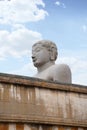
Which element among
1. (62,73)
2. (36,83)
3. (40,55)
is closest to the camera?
(36,83)

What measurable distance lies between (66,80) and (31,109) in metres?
1.75

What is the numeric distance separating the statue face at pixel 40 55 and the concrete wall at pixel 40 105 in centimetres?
143

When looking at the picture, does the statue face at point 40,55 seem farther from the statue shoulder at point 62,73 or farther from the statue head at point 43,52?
the statue shoulder at point 62,73

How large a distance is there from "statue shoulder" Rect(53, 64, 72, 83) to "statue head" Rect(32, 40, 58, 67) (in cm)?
37

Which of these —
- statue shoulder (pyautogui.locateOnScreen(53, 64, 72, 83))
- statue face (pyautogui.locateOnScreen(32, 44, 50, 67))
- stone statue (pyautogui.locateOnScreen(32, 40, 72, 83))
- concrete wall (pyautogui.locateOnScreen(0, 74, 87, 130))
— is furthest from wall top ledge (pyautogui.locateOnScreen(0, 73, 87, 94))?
statue face (pyautogui.locateOnScreen(32, 44, 50, 67))

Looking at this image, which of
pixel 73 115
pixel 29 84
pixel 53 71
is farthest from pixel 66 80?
pixel 29 84

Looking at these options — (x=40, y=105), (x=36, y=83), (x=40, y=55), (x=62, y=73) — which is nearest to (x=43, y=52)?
(x=40, y=55)

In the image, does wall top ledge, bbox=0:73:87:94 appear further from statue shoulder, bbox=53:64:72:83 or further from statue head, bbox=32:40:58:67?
statue head, bbox=32:40:58:67

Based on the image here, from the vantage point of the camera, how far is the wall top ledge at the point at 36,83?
662 cm

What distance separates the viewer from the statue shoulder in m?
8.39

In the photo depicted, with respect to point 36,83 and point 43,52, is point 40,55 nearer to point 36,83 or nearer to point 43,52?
point 43,52

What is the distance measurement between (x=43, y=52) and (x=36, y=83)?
200cm

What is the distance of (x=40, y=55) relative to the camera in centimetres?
889

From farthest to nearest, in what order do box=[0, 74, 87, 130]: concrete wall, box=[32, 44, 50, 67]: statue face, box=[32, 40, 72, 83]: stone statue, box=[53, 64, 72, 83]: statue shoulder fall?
box=[32, 44, 50, 67]: statue face < box=[32, 40, 72, 83]: stone statue < box=[53, 64, 72, 83]: statue shoulder < box=[0, 74, 87, 130]: concrete wall
